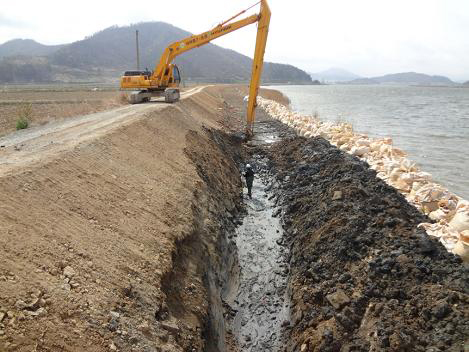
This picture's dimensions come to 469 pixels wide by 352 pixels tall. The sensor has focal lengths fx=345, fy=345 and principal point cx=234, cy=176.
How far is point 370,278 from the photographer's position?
21.3 feet

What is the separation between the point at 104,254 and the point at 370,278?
4800 millimetres

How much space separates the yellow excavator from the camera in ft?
59.4

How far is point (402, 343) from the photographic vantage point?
4.90m

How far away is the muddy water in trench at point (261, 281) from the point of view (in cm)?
694

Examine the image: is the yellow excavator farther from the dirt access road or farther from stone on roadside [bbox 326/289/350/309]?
stone on roadside [bbox 326/289/350/309]

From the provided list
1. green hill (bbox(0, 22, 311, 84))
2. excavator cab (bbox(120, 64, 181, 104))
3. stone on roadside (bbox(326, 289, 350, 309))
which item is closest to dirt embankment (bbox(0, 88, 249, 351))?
stone on roadside (bbox(326, 289, 350, 309))

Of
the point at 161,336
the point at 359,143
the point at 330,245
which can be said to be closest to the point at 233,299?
the point at 330,245

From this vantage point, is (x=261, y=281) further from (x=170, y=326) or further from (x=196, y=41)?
(x=196, y=41)

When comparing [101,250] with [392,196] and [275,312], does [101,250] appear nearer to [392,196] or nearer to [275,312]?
[275,312]

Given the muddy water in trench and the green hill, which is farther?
the green hill

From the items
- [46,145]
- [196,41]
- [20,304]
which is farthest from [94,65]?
[20,304]

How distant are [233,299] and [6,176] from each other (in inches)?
206

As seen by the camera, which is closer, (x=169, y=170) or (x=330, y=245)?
(x=330, y=245)

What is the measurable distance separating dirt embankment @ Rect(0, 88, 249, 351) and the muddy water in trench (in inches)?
34.4
